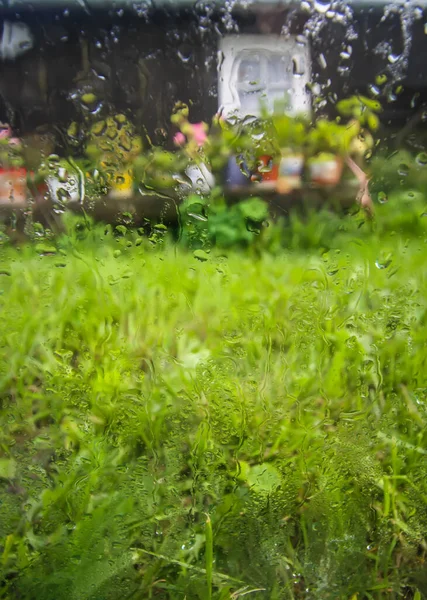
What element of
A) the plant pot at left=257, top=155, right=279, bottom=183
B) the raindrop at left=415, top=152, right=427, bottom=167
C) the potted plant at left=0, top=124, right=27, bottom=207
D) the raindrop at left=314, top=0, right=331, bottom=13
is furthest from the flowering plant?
the raindrop at left=415, top=152, right=427, bottom=167

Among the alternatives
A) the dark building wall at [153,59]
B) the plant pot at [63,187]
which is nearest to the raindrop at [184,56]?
the dark building wall at [153,59]

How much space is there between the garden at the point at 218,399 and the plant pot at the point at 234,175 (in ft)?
0.07

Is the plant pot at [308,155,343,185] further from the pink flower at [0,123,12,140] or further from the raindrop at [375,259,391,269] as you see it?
the pink flower at [0,123,12,140]

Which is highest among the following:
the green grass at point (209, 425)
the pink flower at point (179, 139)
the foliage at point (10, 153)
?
the pink flower at point (179, 139)

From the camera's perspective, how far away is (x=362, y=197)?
74cm

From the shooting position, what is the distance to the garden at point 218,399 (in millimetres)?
749

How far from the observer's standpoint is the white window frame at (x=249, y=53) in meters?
0.70

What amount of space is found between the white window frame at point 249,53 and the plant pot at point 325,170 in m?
0.08

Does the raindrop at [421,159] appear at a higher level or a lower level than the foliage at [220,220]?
higher

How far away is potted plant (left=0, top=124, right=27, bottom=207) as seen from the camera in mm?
706

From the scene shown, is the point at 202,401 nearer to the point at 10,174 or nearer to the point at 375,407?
the point at 375,407

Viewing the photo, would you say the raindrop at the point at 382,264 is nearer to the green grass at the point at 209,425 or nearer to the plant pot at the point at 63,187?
the green grass at the point at 209,425

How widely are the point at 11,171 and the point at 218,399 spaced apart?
448mm

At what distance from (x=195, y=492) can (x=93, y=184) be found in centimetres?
48
